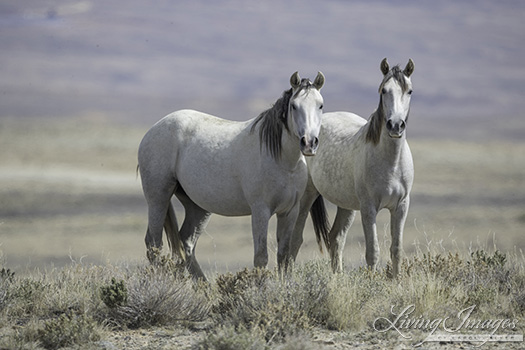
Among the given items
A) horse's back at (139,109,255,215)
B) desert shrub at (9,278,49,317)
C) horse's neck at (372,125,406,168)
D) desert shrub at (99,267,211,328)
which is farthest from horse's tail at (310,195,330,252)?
desert shrub at (9,278,49,317)

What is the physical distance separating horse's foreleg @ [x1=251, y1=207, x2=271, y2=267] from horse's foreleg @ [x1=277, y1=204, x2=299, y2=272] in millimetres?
284

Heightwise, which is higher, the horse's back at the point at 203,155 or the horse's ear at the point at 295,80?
the horse's ear at the point at 295,80

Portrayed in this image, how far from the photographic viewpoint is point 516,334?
23.2 feet

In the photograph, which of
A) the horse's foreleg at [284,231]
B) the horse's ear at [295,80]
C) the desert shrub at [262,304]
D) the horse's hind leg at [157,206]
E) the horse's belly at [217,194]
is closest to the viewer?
the desert shrub at [262,304]

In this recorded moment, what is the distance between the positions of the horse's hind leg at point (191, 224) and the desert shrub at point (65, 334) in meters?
2.97

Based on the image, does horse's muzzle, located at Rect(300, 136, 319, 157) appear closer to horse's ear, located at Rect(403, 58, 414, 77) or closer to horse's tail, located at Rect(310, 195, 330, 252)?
horse's ear, located at Rect(403, 58, 414, 77)

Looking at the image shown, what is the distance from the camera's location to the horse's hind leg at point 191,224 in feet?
31.5

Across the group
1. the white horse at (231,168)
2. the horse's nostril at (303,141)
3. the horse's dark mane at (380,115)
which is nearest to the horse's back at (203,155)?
the white horse at (231,168)

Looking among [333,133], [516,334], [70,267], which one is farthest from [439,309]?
[70,267]

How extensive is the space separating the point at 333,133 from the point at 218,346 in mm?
4655

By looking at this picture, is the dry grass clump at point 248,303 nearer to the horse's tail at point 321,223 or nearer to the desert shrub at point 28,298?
the desert shrub at point 28,298

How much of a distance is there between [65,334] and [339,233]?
4802mm

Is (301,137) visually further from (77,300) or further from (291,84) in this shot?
(77,300)

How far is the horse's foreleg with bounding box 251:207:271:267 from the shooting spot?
303 inches
